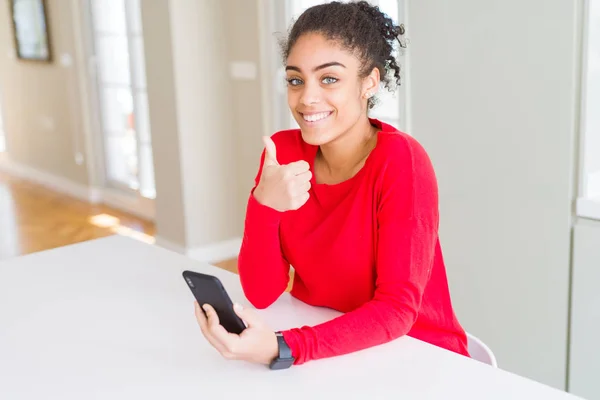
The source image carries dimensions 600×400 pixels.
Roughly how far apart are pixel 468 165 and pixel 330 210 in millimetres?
1277

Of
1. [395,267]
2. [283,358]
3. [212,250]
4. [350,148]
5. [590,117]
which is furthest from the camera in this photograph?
[212,250]

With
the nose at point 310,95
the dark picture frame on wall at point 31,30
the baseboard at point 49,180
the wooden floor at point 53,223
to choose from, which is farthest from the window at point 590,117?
the dark picture frame on wall at point 31,30

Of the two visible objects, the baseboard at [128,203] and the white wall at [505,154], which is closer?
the white wall at [505,154]

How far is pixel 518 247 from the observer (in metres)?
2.53

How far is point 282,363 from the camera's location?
1.19 m

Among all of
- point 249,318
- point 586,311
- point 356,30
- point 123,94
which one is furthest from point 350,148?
point 123,94

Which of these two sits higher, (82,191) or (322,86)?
(322,86)

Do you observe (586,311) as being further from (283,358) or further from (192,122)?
(192,122)

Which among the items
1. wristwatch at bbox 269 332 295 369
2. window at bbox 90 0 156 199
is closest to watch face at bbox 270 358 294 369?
wristwatch at bbox 269 332 295 369

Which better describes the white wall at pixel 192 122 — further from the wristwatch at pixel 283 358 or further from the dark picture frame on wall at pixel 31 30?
the wristwatch at pixel 283 358

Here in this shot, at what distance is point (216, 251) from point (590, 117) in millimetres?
2504

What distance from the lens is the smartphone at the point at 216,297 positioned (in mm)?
1185

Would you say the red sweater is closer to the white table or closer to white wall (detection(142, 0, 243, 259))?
the white table

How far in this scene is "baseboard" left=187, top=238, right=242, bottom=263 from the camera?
4.18 m
